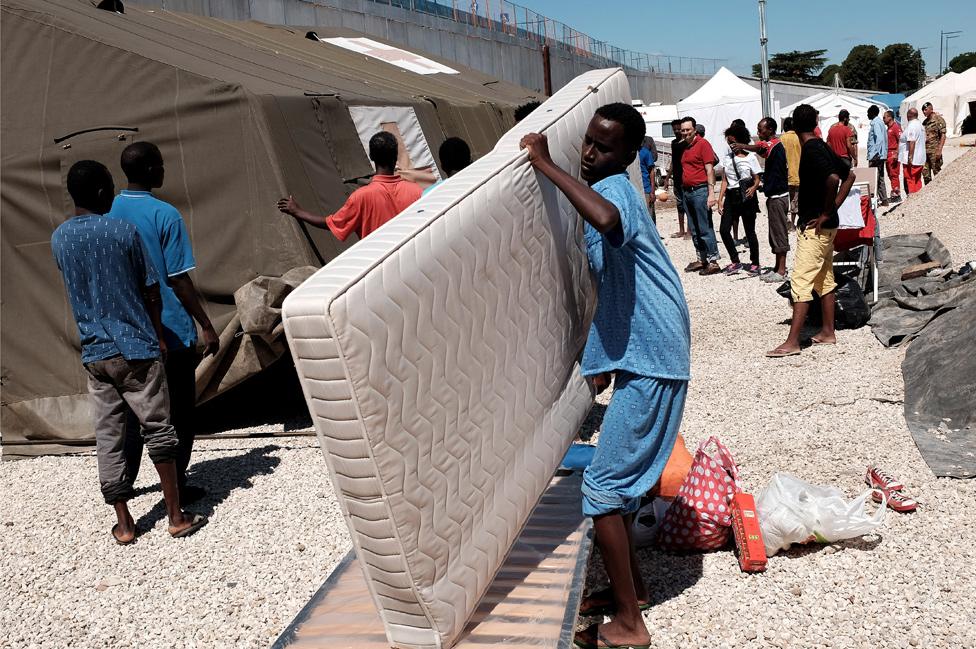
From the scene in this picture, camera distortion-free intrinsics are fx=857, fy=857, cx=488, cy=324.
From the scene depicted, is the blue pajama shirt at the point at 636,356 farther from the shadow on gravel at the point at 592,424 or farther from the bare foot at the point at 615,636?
the shadow on gravel at the point at 592,424

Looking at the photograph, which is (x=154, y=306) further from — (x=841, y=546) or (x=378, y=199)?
(x=841, y=546)

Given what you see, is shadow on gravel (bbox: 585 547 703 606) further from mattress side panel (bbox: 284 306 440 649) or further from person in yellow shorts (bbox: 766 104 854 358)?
person in yellow shorts (bbox: 766 104 854 358)

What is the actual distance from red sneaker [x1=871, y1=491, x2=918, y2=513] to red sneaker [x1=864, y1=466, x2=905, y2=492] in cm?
3

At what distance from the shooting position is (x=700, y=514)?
3.69m

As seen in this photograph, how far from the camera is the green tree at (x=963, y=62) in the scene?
10001cm

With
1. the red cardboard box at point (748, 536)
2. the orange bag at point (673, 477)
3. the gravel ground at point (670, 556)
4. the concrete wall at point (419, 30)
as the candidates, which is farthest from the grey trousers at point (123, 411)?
the concrete wall at point (419, 30)

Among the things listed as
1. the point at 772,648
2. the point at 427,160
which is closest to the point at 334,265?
the point at 772,648

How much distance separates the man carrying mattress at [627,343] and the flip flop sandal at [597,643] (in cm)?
19

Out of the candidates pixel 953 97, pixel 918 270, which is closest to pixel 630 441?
pixel 918 270

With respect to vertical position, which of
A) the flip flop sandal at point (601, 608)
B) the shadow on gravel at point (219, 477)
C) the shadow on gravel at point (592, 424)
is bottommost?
the shadow on gravel at point (219, 477)

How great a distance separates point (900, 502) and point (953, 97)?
126 ft

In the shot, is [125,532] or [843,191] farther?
[843,191]

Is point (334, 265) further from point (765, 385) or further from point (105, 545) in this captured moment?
point (765, 385)

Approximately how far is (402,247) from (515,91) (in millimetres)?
13740
